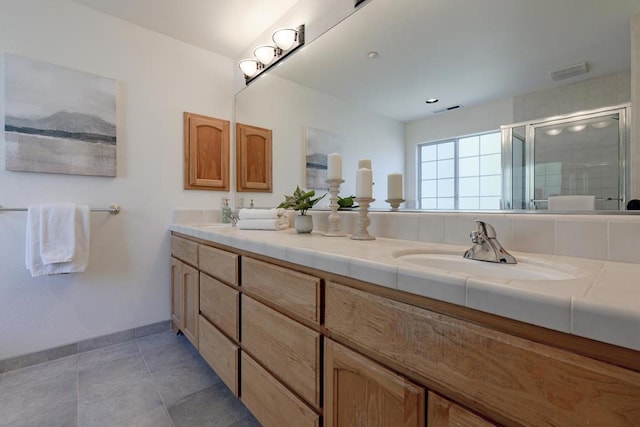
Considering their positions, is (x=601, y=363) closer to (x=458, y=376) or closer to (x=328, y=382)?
(x=458, y=376)

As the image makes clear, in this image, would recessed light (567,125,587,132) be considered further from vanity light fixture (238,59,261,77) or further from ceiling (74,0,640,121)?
vanity light fixture (238,59,261,77)

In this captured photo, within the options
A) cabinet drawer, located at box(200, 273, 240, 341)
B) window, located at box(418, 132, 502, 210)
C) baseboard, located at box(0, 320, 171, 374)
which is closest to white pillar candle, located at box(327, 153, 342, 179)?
window, located at box(418, 132, 502, 210)

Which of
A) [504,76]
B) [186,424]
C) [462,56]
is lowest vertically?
[186,424]

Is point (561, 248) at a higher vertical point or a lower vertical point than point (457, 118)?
lower

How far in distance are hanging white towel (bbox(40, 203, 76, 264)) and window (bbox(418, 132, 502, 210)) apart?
191cm

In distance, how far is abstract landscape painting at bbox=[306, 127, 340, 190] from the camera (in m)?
1.62

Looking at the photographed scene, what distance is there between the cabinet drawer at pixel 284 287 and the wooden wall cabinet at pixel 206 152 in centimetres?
134

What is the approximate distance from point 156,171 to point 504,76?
6.95ft

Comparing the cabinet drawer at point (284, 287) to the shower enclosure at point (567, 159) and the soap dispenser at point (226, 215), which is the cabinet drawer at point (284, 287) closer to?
the shower enclosure at point (567, 159)

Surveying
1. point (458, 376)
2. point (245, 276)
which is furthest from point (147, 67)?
point (458, 376)

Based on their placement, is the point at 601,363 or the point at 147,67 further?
the point at 147,67

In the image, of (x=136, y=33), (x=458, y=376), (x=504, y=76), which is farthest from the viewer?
(x=136, y=33)

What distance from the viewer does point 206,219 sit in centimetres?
228

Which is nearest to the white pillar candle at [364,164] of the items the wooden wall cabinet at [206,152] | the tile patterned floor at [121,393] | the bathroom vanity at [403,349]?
the bathroom vanity at [403,349]
